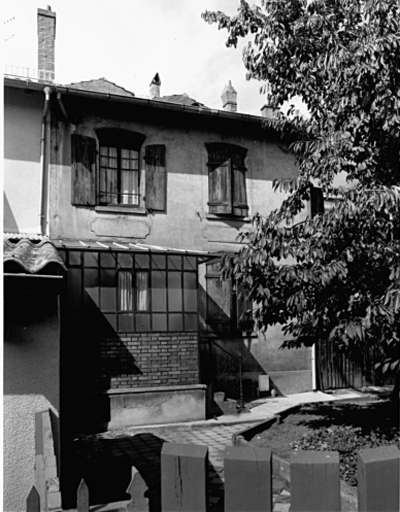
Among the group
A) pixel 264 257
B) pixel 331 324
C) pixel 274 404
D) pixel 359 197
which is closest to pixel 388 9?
pixel 359 197

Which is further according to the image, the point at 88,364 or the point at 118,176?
the point at 118,176

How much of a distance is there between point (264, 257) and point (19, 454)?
3393 millimetres

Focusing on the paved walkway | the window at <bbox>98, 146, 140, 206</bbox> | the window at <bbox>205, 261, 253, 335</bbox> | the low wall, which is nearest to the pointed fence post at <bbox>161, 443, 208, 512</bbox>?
the paved walkway

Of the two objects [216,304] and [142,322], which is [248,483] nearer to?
[142,322]

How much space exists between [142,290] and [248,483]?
1042 centimetres

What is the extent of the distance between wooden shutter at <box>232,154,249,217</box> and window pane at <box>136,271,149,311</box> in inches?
133

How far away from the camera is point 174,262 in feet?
39.4

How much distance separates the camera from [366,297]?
5641 millimetres

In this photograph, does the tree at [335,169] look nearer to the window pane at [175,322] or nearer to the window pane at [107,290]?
the window pane at [175,322]

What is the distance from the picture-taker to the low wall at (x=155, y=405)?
1090 cm

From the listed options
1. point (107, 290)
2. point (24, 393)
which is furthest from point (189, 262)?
point (24, 393)

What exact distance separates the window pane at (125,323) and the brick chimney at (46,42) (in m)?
6.27

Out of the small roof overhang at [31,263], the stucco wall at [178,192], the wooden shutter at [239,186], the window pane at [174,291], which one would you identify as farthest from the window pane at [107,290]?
the small roof overhang at [31,263]

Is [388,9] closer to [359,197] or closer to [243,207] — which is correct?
[359,197]
